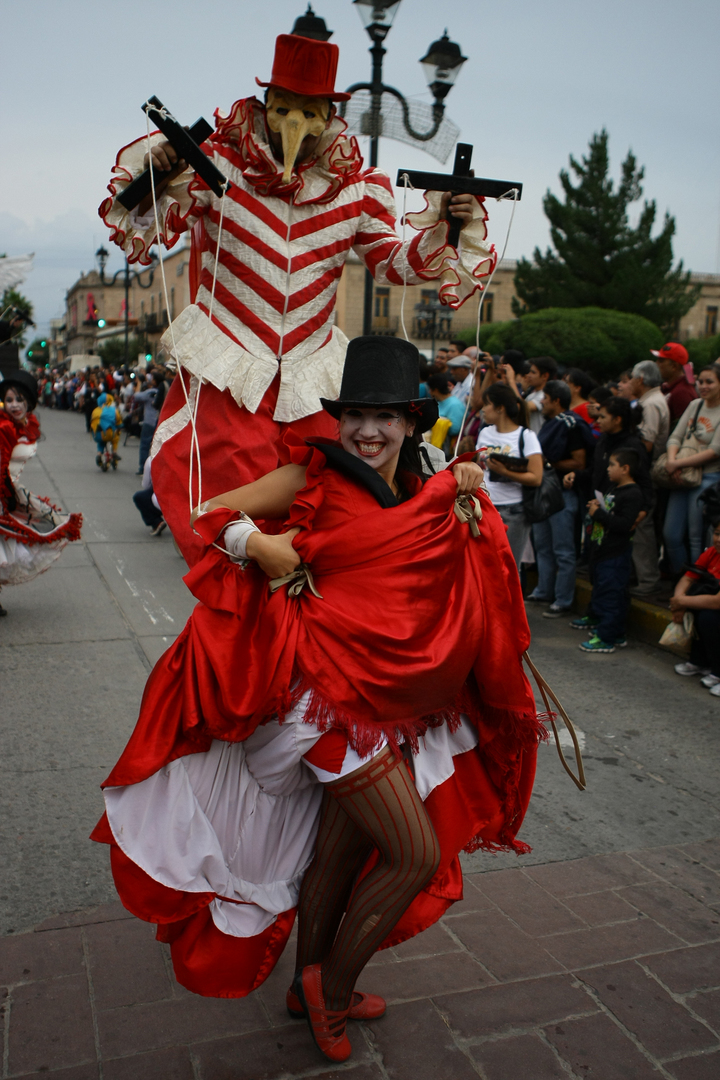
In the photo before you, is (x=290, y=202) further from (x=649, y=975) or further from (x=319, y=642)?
(x=649, y=975)

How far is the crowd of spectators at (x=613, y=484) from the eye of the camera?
6.36m

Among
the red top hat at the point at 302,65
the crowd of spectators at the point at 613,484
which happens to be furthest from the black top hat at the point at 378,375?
the crowd of spectators at the point at 613,484

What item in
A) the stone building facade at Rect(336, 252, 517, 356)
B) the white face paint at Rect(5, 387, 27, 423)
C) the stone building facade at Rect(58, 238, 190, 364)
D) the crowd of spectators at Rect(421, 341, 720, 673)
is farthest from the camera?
the stone building facade at Rect(58, 238, 190, 364)

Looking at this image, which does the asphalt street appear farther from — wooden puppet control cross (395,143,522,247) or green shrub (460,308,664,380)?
green shrub (460,308,664,380)

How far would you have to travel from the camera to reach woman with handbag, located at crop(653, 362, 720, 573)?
21.8ft

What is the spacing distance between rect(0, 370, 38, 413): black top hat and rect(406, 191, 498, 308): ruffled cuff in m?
4.53

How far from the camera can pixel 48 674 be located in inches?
210

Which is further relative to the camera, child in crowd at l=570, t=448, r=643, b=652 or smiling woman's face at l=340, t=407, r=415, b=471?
child in crowd at l=570, t=448, r=643, b=652

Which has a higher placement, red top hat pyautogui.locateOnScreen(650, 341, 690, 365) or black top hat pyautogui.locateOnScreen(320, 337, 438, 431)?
red top hat pyautogui.locateOnScreen(650, 341, 690, 365)

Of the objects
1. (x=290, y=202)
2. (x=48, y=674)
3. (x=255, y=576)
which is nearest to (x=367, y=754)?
(x=255, y=576)

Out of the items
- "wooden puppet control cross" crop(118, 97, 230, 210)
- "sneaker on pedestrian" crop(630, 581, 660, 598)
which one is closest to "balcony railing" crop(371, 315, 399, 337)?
"sneaker on pedestrian" crop(630, 581, 660, 598)

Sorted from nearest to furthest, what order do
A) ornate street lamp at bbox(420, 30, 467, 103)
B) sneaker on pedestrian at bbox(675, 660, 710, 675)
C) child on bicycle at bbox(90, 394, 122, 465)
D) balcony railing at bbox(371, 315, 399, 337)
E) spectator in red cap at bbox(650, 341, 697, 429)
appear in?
1. sneaker on pedestrian at bbox(675, 660, 710, 675)
2. spectator in red cap at bbox(650, 341, 697, 429)
3. ornate street lamp at bbox(420, 30, 467, 103)
4. child on bicycle at bbox(90, 394, 122, 465)
5. balcony railing at bbox(371, 315, 399, 337)

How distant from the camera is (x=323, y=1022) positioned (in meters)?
2.35

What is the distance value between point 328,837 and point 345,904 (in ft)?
0.83
